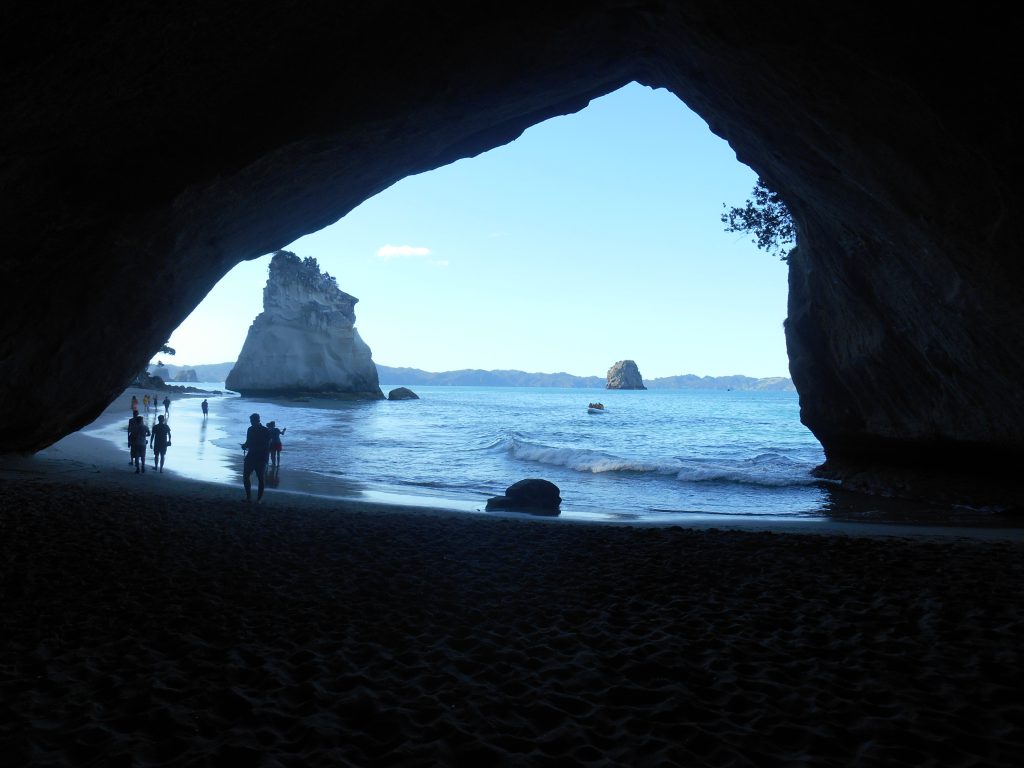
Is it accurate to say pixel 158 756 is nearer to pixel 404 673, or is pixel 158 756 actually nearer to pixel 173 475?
pixel 404 673

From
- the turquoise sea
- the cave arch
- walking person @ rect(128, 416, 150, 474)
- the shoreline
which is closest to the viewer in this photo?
the cave arch

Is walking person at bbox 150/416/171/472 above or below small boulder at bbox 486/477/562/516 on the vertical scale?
above

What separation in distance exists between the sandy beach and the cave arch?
172 inches

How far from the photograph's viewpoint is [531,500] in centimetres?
1478

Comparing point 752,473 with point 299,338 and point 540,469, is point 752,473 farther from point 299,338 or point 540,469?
point 299,338

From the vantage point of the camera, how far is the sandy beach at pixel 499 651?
11.3 feet

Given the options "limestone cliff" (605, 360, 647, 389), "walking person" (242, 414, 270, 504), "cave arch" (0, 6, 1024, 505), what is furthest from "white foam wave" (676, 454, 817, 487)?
"limestone cliff" (605, 360, 647, 389)

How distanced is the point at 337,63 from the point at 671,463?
20.6m

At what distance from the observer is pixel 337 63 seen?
865 centimetres

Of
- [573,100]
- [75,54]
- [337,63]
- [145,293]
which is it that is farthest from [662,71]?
[145,293]

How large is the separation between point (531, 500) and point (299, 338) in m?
72.3

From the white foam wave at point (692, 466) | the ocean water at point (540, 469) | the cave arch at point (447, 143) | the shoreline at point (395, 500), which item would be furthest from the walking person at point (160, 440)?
the white foam wave at point (692, 466)

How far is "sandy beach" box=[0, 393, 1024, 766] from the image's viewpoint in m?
3.44

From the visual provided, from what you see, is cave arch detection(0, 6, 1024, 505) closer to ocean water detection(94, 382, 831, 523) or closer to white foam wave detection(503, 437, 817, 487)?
ocean water detection(94, 382, 831, 523)
